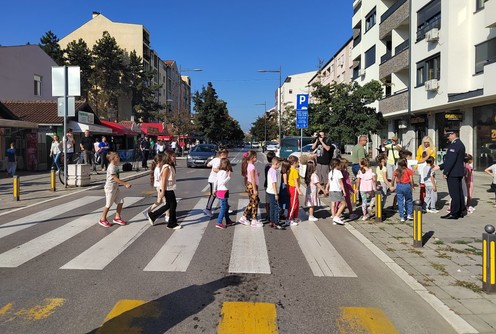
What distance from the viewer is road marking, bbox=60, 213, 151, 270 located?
5664mm

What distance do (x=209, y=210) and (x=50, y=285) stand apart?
5.10 meters

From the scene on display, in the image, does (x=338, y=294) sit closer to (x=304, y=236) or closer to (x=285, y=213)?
(x=304, y=236)

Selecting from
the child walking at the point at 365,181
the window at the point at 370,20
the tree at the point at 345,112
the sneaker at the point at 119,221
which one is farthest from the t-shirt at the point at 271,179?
the window at the point at 370,20

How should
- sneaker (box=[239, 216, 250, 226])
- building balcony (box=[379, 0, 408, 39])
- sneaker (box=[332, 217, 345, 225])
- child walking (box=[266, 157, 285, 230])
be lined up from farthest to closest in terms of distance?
1. building balcony (box=[379, 0, 408, 39])
2. sneaker (box=[332, 217, 345, 225])
3. sneaker (box=[239, 216, 250, 226])
4. child walking (box=[266, 157, 285, 230])

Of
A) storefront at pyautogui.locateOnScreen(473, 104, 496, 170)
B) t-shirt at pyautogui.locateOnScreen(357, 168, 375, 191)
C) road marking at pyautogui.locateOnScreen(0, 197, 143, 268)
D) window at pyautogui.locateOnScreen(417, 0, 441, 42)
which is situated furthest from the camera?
window at pyautogui.locateOnScreen(417, 0, 441, 42)

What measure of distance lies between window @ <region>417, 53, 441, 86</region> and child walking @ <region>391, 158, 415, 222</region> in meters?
16.9

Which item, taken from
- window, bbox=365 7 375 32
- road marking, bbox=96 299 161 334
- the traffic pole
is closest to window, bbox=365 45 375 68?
window, bbox=365 7 375 32

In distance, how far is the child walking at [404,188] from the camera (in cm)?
892

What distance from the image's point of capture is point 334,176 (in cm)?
871

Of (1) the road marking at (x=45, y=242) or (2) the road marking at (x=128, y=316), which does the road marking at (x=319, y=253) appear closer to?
(2) the road marking at (x=128, y=316)

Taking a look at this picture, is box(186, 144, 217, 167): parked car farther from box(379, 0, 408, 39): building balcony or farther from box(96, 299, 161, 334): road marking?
box(96, 299, 161, 334): road marking

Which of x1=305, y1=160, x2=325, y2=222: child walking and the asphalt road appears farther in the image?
x1=305, y1=160, x2=325, y2=222: child walking

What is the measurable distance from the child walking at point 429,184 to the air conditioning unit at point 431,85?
1483 cm

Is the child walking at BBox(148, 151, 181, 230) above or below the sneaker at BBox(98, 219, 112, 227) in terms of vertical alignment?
above
